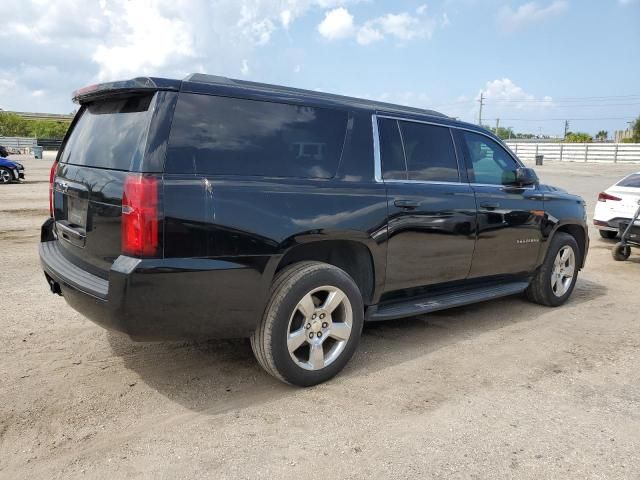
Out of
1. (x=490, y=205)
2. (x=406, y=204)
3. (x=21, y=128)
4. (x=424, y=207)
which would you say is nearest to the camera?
(x=406, y=204)

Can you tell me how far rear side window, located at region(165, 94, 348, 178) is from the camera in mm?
3119

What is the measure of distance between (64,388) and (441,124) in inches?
133

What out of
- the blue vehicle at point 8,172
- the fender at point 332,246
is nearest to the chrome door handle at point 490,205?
the fender at point 332,246

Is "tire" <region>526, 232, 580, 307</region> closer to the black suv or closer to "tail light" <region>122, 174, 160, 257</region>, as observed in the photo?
the black suv

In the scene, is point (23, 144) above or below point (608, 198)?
above

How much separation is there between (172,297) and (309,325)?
0.95 m

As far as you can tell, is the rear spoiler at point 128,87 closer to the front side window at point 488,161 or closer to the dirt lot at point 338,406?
the dirt lot at point 338,406

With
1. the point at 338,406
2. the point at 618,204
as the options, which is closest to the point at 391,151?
the point at 338,406

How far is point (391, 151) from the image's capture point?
414 cm

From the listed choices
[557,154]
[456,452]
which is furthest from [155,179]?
[557,154]

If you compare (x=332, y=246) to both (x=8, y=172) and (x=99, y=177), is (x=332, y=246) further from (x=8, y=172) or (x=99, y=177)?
(x=8, y=172)

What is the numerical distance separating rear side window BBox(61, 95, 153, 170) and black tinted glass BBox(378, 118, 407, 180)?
1691 millimetres

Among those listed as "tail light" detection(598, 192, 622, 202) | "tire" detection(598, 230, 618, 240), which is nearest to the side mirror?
"tail light" detection(598, 192, 622, 202)

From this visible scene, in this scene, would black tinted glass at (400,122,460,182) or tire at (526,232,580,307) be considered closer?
black tinted glass at (400,122,460,182)
